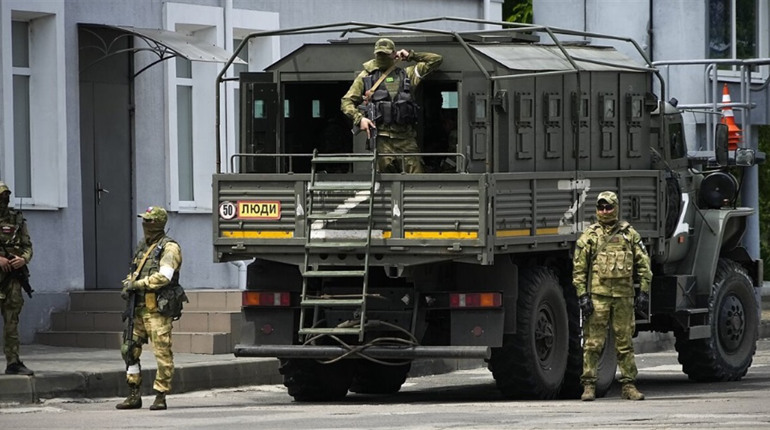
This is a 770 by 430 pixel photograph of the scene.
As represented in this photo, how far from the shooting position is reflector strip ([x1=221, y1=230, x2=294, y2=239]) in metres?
16.7

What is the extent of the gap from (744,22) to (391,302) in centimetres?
1928

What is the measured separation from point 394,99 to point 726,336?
4.72 meters

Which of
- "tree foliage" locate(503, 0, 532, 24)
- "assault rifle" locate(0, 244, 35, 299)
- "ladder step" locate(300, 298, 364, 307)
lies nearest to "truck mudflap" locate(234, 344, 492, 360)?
"ladder step" locate(300, 298, 364, 307)

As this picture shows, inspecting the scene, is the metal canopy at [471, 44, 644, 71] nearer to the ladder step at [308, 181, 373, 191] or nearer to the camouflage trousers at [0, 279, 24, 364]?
the ladder step at [308, 181, 373, 191]

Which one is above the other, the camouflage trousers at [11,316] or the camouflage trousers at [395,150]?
the camouflage trousers at [395,150]

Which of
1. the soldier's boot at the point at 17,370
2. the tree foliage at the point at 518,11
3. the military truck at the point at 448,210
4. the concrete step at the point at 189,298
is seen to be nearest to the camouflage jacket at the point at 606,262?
the military truck at the point at 448,210

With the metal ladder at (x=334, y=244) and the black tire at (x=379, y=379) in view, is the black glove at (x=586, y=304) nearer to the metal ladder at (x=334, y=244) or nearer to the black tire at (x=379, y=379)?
the metal ladder at (x=334, y=244)

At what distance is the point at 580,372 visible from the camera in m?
17.6

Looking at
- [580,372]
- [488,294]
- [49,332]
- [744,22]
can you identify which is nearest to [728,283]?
[580,372]

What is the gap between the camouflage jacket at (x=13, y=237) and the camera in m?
17.7

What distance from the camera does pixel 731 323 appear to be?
64.7 feet

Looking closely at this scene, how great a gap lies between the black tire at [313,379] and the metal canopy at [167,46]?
558 centimetres

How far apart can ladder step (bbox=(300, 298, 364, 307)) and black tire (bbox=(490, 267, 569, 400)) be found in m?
1.34

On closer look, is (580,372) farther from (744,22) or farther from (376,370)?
(744,22)
